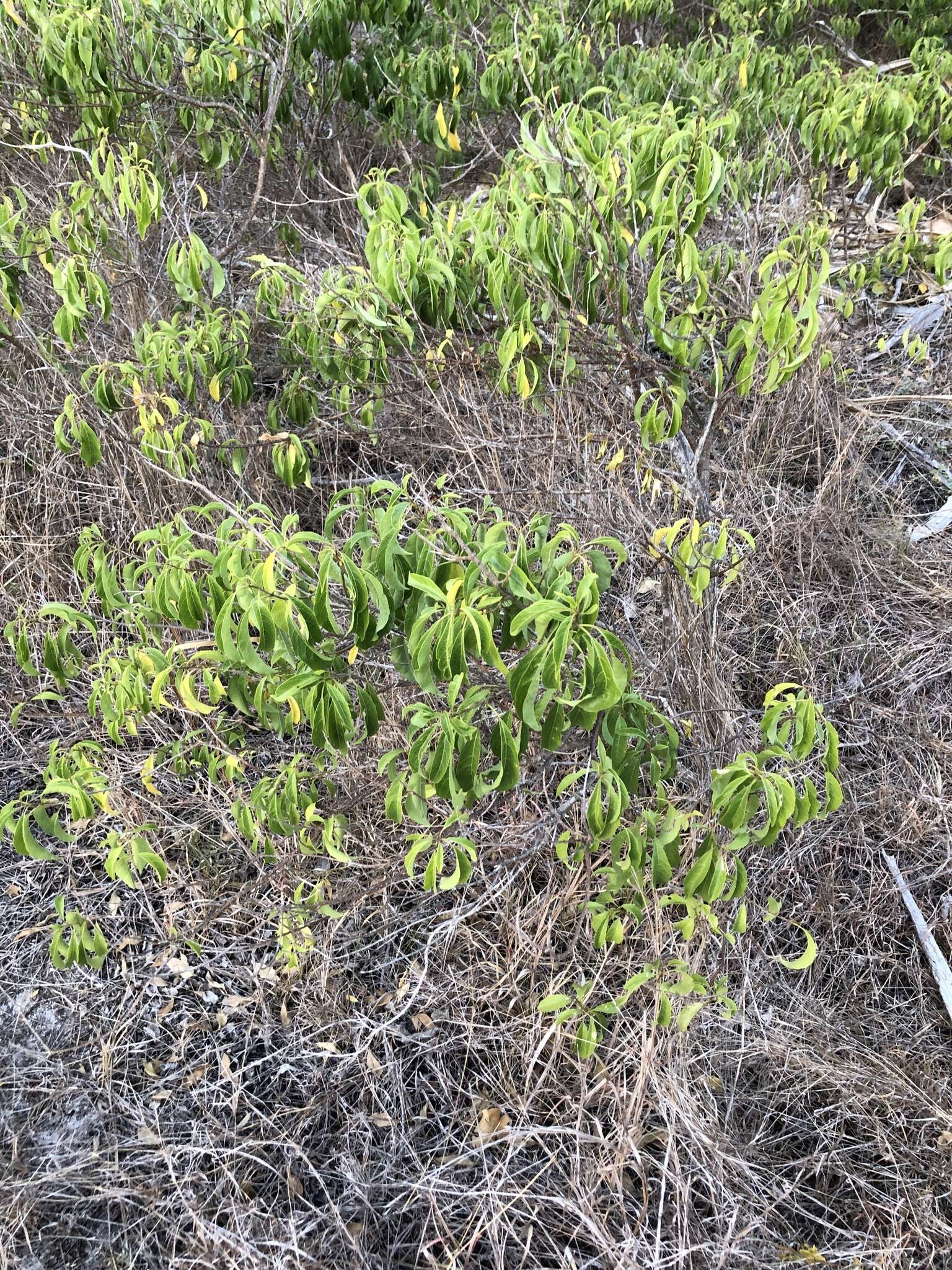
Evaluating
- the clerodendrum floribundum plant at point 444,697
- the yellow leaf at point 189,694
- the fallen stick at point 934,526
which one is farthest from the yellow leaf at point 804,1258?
the fallen stick at point 934,526

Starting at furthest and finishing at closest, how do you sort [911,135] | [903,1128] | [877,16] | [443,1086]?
1. [877,16]
2. [911,135]
3. [443,1086]
4. [903,1128]

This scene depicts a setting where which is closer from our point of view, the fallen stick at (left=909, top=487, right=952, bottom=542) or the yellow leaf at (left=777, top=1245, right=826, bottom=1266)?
the yellow leaf at (left=777, top=1245, right=826, bottom=1266)

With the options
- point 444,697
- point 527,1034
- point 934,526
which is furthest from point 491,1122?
point 934,526

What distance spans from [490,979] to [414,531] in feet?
3.94

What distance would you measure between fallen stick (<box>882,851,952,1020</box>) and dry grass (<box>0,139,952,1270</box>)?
3 cm

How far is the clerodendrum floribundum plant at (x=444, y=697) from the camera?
1278mm

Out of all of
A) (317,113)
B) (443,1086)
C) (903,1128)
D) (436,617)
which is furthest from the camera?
(317,113)

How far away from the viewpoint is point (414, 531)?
141 cm

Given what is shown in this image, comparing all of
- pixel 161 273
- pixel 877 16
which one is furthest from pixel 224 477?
pixel 877 16

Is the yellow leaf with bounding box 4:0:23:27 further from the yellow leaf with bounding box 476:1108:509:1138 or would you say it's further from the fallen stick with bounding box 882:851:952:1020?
the fallen stick with bounding box 882:851:952:1020

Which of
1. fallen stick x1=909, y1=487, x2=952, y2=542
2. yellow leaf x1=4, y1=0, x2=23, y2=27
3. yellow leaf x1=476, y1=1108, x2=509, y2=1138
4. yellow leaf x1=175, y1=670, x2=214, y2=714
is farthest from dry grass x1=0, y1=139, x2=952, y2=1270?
yellow leaf x1=4, y1=0, x2=23, y2=27

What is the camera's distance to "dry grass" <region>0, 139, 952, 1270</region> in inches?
69.9

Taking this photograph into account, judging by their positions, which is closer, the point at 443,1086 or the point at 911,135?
the point at 443,1086

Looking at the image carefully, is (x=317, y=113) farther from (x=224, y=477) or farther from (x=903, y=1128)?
(x=903, y=1128)
